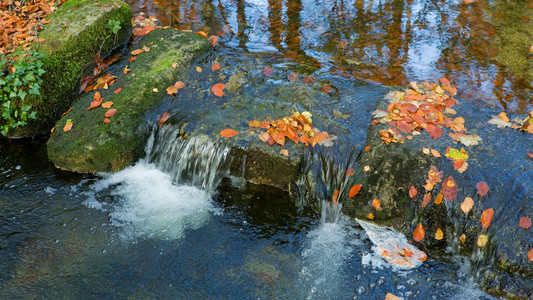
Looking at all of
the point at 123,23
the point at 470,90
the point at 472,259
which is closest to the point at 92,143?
the point at 123,23

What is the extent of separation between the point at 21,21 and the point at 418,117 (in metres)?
6.46

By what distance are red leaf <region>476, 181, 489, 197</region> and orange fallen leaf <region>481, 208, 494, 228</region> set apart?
17cm

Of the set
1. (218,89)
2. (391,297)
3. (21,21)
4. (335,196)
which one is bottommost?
(391,297)

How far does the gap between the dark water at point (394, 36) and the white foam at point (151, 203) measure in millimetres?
3114

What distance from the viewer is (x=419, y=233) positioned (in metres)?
4.18

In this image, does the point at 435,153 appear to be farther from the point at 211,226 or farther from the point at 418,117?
the point at 211,226

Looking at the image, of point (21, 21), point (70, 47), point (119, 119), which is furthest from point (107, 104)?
point (21, 21)

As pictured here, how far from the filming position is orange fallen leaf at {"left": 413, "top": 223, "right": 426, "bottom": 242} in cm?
417

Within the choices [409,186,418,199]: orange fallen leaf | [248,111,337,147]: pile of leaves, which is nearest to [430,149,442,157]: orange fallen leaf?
[409,186,418,199]: orange fallen leaf

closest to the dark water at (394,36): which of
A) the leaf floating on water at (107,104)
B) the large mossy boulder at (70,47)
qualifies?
the large mossy boulder at (70,47)

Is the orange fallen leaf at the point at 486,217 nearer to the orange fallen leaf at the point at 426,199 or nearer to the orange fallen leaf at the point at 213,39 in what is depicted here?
the orange fallen leaf at the point at 426,199

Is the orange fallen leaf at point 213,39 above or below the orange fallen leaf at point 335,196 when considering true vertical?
above

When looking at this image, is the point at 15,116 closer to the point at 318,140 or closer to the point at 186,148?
the point at 186,148

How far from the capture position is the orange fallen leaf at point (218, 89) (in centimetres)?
566
